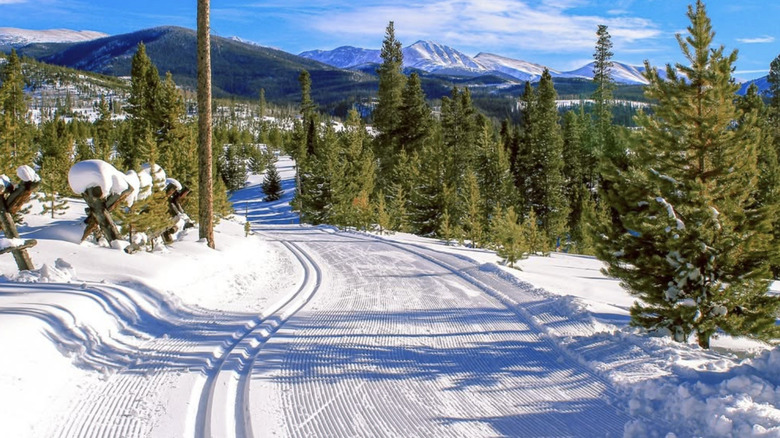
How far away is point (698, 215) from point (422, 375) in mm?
5563

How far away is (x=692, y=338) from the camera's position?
8828 mm

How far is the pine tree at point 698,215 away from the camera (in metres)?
7.60

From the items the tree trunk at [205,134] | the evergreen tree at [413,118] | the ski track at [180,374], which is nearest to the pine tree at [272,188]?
the evergreen tree at [413,118]

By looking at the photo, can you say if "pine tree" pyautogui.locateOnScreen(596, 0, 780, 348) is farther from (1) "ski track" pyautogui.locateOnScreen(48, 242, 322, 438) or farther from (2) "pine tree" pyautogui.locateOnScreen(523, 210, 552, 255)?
(2) "pine tree" pyautogui.locateOnScreen(523, 210, 552, 255)

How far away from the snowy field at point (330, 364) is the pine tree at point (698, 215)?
0.85 meters

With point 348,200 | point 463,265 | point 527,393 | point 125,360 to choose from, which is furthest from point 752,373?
point 348,200

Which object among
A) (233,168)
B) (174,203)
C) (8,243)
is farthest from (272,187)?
(8,243)

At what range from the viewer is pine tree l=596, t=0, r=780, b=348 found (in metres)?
7.60

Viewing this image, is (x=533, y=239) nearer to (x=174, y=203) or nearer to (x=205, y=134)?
(x=174, y=203)

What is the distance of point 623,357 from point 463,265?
283 inches

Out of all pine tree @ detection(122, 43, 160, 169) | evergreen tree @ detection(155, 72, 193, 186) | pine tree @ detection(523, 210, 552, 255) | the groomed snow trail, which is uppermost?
pine tree @ detection(122, 43, 160, 169)

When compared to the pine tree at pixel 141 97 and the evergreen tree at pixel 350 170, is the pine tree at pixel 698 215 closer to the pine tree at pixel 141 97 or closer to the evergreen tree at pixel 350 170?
the evergreen tree at pixel 350 170

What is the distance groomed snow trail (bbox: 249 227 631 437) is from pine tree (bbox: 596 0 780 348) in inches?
91.5

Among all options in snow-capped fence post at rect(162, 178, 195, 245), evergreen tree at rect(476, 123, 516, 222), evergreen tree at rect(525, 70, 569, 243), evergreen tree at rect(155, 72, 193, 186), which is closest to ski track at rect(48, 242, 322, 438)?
snow-capped fence post at rect(162, 178, 195, 245)
